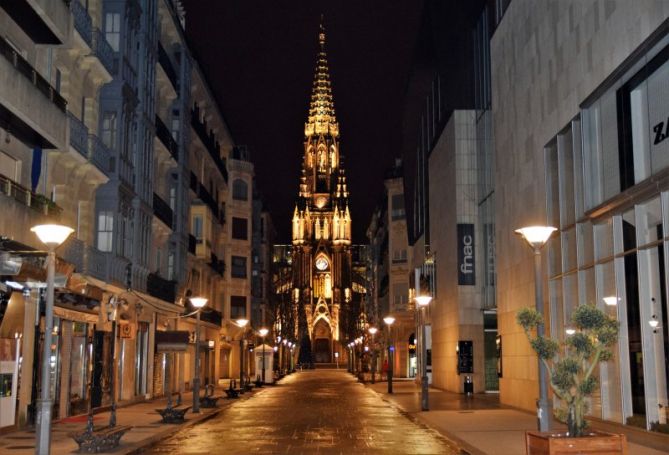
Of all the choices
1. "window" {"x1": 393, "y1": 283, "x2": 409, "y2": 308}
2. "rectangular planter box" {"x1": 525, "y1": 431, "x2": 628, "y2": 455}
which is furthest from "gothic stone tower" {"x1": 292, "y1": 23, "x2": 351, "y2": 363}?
"rectangular planter box" {"x1": 525, "y1": 431, "x2": 628, "y2": 455}

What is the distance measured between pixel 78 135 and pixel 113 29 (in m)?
6.76

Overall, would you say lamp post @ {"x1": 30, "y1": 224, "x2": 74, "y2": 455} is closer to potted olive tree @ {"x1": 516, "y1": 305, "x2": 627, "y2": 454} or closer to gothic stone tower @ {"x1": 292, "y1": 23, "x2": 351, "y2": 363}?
potted olive tree @ {"x1": 516, "y1": 305, "x2": 627, "y2": 454}

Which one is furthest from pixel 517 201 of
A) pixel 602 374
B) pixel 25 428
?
pixel 25 428

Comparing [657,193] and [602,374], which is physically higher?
[657,193]

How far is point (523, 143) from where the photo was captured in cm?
3347

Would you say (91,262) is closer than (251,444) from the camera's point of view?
No

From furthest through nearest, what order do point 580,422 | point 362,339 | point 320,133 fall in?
point 320,133
point 362,339
point 580,422

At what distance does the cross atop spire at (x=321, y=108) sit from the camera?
623 feet

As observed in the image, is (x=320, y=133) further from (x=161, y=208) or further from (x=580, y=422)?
(x=580, y=422)

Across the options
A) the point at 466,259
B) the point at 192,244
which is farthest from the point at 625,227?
→ the point at 192,244

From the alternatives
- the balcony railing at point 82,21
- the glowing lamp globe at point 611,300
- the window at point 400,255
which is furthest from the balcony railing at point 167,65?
the window at point 400,255

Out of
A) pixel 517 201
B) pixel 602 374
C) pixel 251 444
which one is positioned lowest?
pixel 251 444

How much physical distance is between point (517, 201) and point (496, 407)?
8566 mm

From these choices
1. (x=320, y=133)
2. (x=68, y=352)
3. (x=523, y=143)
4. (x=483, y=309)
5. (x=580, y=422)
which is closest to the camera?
(x=580, y=422)
